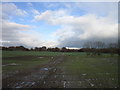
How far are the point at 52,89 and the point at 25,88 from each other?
1212 mm

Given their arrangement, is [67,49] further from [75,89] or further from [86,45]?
[75,89]

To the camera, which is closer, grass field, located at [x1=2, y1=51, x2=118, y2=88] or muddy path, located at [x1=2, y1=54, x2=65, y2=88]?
muddy path, located at [x1=2, y1=54, x2=65, y2=88]

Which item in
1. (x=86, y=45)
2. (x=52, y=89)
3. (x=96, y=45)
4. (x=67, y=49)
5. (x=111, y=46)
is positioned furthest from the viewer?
(x=67, y=49)

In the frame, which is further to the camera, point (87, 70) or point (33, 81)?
point (87, 70)

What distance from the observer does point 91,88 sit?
562 cm

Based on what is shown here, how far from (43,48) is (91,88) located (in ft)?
380

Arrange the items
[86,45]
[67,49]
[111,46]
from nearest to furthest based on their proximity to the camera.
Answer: [111,46] → [86,45] → [67,49]

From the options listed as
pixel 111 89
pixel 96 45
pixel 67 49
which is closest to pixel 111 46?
pixel 96 45

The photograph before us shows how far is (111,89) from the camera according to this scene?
549cm

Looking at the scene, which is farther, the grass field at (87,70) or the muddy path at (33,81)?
the grass field at (87,70)

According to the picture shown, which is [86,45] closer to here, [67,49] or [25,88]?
[67,49]

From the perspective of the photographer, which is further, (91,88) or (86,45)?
(86,45)

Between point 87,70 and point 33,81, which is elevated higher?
point 33,81

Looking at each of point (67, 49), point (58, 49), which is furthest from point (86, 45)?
point (58, 49)
